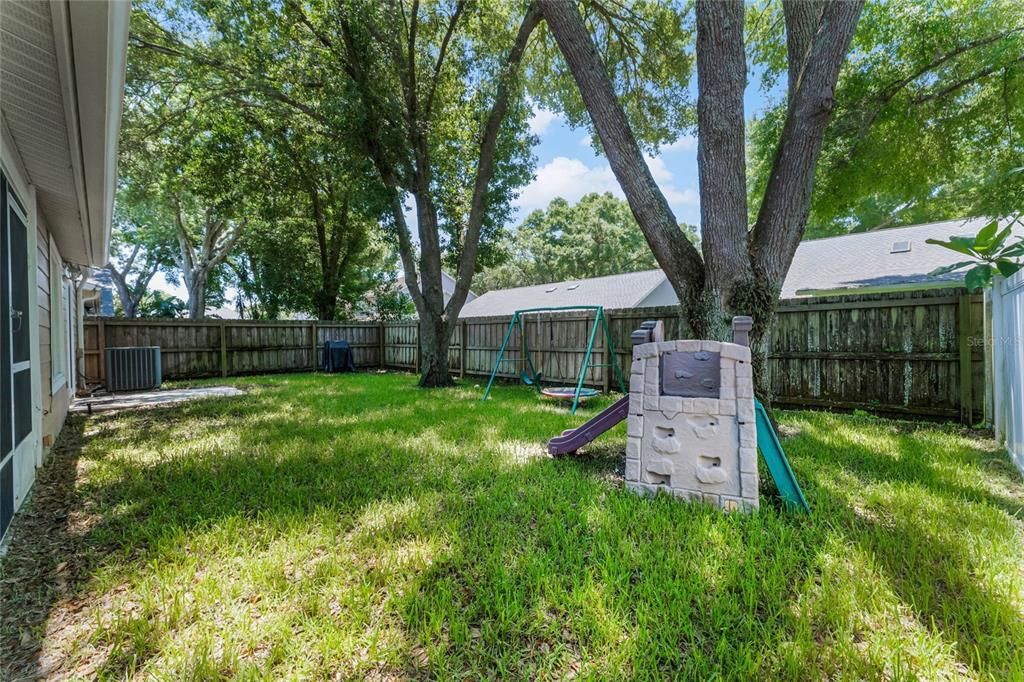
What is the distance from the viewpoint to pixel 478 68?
24.4ft

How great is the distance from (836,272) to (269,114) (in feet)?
39.5

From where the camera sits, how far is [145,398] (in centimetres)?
657

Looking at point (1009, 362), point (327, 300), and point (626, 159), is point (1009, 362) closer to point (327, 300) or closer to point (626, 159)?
point (626, 159)

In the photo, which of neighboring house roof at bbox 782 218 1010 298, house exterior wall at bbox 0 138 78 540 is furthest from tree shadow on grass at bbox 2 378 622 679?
neighboring house roof at bbox 782 218 1010 298

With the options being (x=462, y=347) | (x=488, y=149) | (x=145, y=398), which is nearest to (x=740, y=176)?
(x=488, y=149)

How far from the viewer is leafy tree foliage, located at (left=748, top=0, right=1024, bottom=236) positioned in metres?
5.59

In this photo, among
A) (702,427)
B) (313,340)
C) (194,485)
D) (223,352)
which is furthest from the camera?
(313,340)

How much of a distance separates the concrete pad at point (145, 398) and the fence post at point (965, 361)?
9181mm

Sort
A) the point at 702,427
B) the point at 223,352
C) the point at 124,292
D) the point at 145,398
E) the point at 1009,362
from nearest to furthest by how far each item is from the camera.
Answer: the point at 702,427 → the point at 1009,362 → the point at 145,398 → the point at 223,352 → the point at 124,292

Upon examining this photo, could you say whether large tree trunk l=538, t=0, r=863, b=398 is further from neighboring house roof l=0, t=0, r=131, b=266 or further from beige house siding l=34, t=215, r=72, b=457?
beige house siding l=34, t=215, r=72, b=457

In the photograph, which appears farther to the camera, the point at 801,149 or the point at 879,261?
the point at 879,261

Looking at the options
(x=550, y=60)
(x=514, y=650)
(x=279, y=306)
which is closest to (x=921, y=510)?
(x=514, y=650)

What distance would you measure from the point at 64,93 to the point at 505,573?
9.59ft

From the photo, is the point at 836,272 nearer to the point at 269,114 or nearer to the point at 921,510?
the point at 921,510
